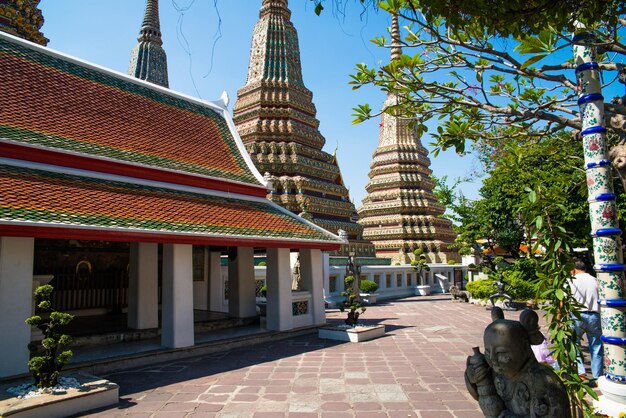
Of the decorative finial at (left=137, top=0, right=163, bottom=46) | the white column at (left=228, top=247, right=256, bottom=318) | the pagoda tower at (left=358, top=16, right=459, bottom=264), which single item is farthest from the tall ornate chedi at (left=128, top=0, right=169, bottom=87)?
the white column at (left=228, top=247, right=256, bottom=318)

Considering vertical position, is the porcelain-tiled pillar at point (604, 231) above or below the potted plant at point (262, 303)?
above

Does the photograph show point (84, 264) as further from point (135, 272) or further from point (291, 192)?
point (291, 192)

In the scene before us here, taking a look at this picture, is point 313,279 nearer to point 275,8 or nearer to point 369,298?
point 369,298

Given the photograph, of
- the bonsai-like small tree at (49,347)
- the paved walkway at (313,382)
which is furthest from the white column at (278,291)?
the bonsai-like small tree at (49,347)

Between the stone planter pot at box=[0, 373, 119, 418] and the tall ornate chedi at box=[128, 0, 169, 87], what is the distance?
36.3m

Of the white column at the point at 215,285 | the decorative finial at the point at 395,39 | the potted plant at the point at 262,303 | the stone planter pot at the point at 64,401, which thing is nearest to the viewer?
the stone planter pot at the point at 64,401

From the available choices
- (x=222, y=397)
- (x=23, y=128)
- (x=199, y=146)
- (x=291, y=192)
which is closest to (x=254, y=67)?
(x=291, y=192)

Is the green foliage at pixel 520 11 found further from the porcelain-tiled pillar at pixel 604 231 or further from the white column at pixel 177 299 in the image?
the white column at pixel 177 299

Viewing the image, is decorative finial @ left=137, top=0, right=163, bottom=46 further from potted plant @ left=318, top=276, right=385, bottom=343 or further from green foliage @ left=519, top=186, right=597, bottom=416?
green foliage @ left=519, top=186, right=597, bottom=416

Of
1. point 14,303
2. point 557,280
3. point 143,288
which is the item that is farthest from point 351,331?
point 557,280

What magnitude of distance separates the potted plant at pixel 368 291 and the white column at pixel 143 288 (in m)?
9.84

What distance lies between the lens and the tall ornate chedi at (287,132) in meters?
20.0

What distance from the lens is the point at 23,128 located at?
803 centimetres

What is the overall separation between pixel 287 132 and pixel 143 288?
40.1 ft
